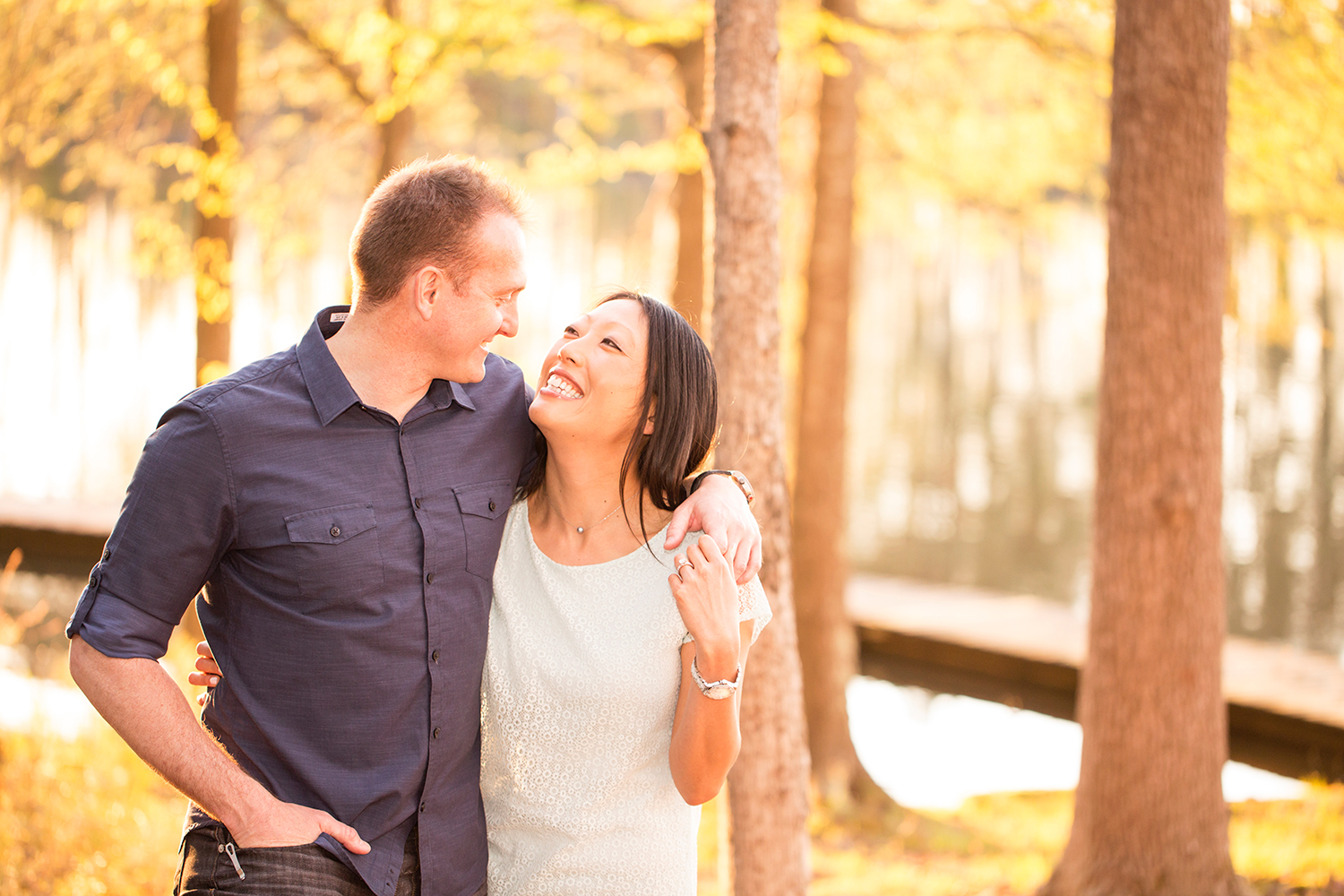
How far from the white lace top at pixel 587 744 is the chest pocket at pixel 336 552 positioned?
357 millimetres

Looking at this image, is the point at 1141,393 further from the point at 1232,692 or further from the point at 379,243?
the point at 1232,692

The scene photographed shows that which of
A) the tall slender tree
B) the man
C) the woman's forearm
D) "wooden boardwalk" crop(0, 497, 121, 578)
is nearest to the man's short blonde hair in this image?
the man

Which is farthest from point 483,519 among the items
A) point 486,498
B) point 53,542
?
point 53,542

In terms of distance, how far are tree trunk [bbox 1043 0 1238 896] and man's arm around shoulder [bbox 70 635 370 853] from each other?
120 inches

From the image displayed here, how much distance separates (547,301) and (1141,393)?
1653cm

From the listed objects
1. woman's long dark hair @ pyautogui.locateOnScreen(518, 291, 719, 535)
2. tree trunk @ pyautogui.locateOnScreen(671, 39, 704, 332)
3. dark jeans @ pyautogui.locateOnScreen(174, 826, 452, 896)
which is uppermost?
tree trunk @ pyautogui.locateOnScreen(671, 39, 704, 332)

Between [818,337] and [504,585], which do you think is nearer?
[504,585]

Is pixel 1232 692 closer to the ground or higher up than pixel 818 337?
closer to the ground

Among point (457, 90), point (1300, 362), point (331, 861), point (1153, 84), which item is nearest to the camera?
point (331, 861)

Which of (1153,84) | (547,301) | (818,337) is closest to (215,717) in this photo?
(1153,84)

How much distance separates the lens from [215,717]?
207cm

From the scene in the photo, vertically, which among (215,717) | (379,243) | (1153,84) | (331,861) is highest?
(1153,84)

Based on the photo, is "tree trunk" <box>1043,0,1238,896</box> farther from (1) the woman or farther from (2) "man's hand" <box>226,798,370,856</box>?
(2) "man's hand" <box>226,798,370,856</box>

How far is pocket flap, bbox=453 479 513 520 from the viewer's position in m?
2.20
